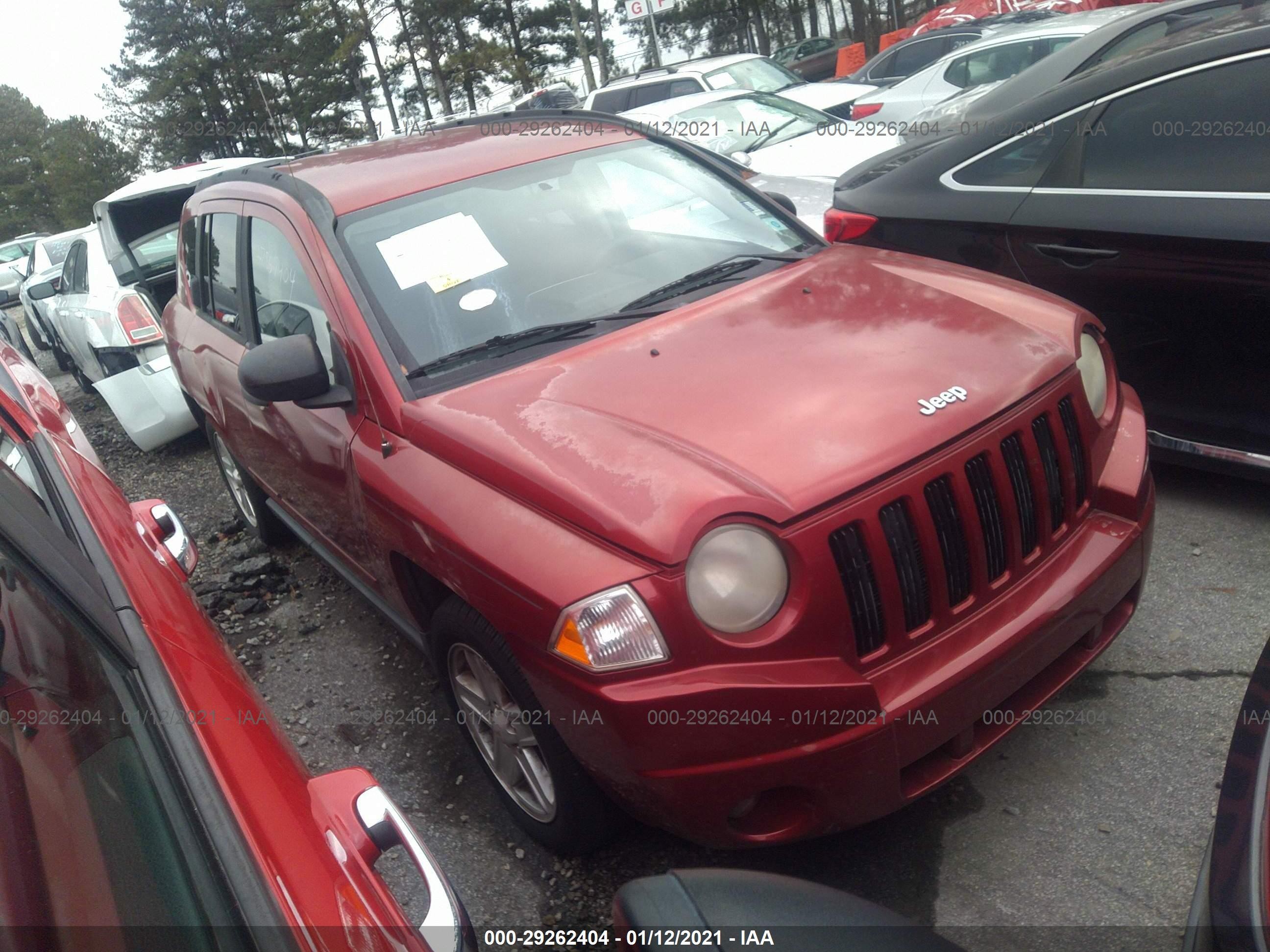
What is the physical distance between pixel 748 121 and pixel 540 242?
20.6 feet

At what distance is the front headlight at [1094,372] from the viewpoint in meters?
2.62

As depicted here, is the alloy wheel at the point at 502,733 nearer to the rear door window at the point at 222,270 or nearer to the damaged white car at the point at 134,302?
the rear door window at the point at 222,270

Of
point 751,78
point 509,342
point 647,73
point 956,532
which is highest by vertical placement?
point 647,73

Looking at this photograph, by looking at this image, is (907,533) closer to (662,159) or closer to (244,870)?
(244,870)

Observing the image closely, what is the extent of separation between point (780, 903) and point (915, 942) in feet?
0.58

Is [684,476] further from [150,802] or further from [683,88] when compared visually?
[683,88]

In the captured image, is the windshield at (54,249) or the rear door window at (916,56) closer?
the windshield at (54,249)

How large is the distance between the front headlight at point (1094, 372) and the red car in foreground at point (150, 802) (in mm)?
2081

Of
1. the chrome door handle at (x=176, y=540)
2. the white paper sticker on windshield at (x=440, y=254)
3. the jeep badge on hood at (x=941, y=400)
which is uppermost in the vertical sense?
the white paper sticker on windshield at (x=440, y=254)

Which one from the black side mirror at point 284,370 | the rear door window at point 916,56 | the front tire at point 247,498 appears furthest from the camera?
the rear door window at point 916,56

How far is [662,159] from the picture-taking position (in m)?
3.62

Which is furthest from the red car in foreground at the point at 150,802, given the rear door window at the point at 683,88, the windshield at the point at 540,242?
the rear door window at the point at 683,88

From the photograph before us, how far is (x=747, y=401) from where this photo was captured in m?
2.33

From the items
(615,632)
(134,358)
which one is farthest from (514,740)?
(134,358)
